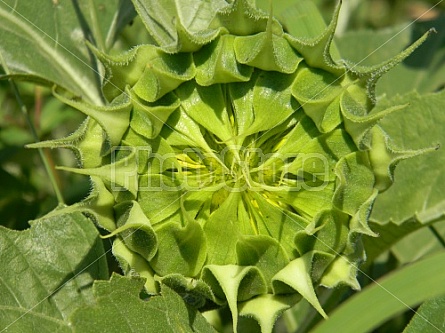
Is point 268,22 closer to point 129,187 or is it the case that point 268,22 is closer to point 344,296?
point 129,187

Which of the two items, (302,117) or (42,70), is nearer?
(302,117)

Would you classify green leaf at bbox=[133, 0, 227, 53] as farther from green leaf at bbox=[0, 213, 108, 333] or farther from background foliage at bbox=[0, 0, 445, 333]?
→ green leaf at bbox=[0, 213, 108, 333]

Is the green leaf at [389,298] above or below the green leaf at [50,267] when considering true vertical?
below

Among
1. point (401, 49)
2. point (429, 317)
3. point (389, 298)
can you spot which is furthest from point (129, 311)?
point (401, 49)

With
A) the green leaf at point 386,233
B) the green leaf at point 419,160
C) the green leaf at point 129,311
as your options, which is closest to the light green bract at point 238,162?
the green leaf at point 129,311

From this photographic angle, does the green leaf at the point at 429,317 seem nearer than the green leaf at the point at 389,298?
No

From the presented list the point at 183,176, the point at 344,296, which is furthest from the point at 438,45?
the point at 183,176

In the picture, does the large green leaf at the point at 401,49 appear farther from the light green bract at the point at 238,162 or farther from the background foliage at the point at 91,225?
the light green bract at the point at 238,162
